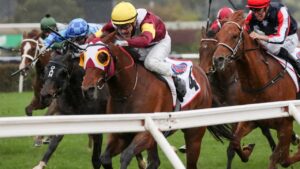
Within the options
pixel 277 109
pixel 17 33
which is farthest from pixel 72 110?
pixel 17 33

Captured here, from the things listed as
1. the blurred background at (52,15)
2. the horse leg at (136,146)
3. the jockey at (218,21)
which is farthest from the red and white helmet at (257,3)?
the blurred background at (52,15)

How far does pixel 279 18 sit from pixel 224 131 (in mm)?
1222

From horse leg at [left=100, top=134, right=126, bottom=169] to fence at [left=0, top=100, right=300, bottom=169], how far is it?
1.76m

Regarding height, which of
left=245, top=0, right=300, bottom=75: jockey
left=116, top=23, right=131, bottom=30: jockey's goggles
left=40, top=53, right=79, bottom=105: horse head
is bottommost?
left=40, top=53, right=79, bottom=105: horse head

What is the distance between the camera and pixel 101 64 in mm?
6359

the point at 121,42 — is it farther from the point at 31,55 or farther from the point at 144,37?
the point at 31,55

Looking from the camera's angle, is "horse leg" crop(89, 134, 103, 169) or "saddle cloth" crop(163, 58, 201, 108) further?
"horse leg" crop(89, 134, 103, 169)

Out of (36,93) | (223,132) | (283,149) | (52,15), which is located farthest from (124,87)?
(52,15)

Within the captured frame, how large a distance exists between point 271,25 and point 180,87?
1380 millimetres

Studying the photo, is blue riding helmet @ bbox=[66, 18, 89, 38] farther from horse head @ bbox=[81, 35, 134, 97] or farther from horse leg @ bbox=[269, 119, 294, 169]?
horse leg @ bbox=[269, 119, 294, 169]

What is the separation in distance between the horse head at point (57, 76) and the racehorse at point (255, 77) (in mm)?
1443

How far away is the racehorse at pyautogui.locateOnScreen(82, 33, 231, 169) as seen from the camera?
6.32 meters

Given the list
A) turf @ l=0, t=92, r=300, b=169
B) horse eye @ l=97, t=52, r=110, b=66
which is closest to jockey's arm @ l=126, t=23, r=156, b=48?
horse eye @ l=97, t=52, r=110, b=66

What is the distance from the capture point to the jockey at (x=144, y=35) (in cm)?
665
